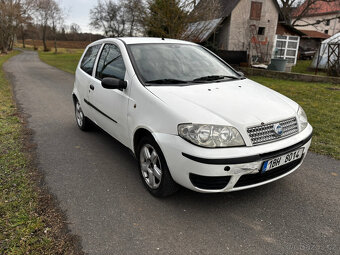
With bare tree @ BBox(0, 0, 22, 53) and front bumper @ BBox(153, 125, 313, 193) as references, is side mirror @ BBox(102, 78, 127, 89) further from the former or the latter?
bare tree @ BBox(0, 0, 22, 53)

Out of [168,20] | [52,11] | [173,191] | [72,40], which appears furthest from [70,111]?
[72,40]

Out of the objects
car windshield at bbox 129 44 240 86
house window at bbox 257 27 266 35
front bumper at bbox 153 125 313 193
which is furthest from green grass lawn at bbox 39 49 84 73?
front bumper at bbox 153 125 313 193

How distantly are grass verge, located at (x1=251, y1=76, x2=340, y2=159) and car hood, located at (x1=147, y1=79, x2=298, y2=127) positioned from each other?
197 centimetres

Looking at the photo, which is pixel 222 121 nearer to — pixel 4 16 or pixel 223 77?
pixel 223 77

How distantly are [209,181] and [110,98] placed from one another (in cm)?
186

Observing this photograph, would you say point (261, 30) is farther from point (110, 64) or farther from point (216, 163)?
point (216, 163)

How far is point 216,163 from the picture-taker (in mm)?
2484

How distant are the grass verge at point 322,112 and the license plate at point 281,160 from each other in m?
1.87

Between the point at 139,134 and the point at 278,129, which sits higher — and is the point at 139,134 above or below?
below

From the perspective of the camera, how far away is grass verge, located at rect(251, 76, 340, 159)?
15.8ft

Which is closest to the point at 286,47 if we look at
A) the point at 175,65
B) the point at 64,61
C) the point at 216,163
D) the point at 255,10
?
the point at 255,10

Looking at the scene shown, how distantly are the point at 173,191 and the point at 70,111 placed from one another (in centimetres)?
496

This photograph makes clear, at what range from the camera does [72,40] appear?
64.8m

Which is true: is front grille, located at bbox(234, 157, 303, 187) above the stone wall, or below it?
below
